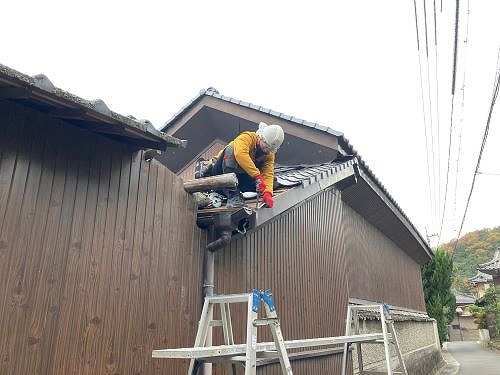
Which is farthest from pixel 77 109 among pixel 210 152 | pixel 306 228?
pixel 210 152

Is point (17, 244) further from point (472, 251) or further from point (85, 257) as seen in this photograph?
point (472, 251)

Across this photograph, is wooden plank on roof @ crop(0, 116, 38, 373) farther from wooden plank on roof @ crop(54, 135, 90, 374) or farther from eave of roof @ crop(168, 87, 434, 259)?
eave of roof @ crop(168, 87, 434, 259)

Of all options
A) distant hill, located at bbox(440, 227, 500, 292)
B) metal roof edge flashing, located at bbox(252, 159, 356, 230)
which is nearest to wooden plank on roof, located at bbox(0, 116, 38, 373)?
metal roof edge flashing, located at bbox(252, 159, 356, 230)

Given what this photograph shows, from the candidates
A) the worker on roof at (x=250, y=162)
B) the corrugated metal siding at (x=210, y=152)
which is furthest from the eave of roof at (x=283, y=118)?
the worker on roof at (x=250, y=162)

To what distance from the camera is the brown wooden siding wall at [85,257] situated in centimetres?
276

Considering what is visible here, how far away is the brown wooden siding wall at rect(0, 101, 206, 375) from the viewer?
276 cm

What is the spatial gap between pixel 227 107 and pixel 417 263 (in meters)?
14.9

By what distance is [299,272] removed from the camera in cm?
643

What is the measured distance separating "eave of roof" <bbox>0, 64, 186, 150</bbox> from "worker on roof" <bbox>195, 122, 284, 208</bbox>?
1040 millimetres

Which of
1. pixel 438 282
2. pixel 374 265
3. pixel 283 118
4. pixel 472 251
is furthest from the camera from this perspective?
pixel 472 251

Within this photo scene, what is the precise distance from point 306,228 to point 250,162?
2.70 m

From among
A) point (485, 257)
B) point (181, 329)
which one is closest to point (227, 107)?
point (181, 329)

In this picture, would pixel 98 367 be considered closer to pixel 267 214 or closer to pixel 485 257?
pixel 267 214

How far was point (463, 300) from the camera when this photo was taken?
53.7 m
